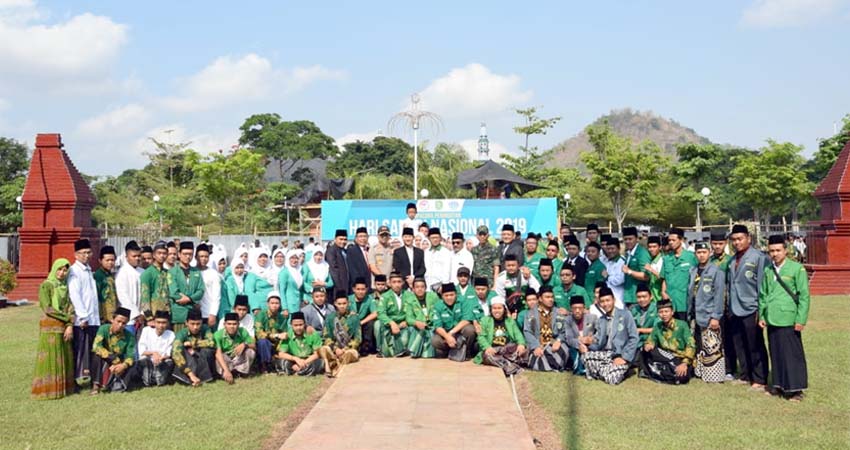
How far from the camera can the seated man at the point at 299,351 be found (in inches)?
320

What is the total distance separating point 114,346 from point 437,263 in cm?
436

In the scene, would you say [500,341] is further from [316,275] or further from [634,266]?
[316,275]

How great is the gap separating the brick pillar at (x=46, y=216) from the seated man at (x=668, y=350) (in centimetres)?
1202

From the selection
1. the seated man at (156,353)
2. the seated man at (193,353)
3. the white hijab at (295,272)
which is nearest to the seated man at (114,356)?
the seated man at (156,353)

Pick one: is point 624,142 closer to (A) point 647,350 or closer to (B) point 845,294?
(B) point 845,294

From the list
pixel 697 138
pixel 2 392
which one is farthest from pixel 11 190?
pixel 697 138

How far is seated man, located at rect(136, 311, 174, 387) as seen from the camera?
7438 mm

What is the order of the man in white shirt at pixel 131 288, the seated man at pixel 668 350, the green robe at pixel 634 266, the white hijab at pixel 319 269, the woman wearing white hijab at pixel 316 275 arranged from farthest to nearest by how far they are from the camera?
the white hijab at pixel 319 269 → the woman wearing white hijab at pixel 316 275 → the green robe at pixel 634 266 → the man in white shirt at pixel 131 288 → the seated man at pixel 668 350

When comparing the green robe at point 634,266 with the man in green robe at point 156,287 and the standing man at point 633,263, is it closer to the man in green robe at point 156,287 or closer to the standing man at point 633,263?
the standing man at point 633,263

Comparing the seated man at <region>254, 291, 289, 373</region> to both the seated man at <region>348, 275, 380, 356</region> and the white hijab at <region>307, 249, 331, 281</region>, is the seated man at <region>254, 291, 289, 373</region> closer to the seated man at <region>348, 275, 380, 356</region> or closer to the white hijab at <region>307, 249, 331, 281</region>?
the seated man at <region>348, 275, 380, 356</region>

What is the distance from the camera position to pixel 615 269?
8.94 metres

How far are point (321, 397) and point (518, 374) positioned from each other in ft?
7.60

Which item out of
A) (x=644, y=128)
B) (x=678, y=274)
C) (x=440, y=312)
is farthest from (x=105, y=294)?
(x=644, y=128)

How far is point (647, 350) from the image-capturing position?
25.3 ft
